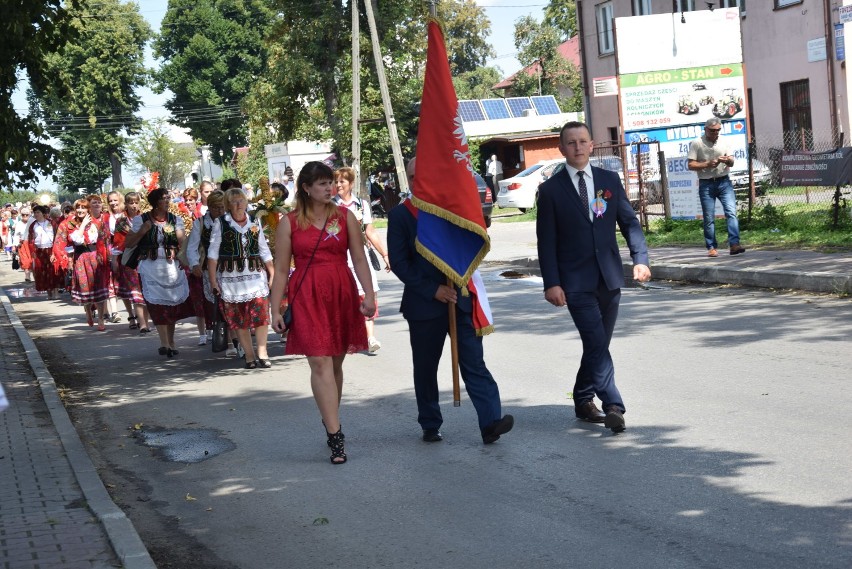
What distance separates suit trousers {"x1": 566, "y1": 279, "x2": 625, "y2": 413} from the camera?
7.36 metres

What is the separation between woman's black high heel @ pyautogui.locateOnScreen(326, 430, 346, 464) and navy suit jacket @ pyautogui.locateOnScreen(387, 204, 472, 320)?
863 mm

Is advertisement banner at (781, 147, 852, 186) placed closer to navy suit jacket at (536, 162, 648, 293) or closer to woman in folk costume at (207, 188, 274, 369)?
woman in folk costume at (207, 188, 274, 369)

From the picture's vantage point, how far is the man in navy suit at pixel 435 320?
7.29 meters

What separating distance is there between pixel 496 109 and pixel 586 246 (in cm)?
5211

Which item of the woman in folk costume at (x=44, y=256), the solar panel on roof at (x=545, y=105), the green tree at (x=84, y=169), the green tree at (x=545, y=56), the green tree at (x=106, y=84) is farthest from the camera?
the green tree at (x=84, y=169)

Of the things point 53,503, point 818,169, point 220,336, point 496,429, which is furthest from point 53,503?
point 818,169

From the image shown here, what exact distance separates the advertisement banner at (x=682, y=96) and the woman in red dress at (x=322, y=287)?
731 inches

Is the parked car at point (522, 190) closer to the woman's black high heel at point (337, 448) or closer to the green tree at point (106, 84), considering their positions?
the woman's black high heel at point (337, 448)

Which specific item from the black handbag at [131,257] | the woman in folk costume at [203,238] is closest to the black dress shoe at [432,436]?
the woman in folk costume at [203,238]

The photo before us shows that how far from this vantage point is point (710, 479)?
614 cm

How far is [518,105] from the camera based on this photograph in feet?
195

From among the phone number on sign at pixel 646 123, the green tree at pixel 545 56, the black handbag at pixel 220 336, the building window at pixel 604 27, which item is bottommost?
the black handbag at pixel 220 336

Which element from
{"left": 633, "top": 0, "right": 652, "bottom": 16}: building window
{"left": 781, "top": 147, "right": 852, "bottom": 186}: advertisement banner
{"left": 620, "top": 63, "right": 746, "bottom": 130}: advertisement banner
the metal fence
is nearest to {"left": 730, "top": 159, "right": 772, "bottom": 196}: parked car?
the metal fence

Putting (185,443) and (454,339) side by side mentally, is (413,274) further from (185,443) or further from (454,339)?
(185,443)
